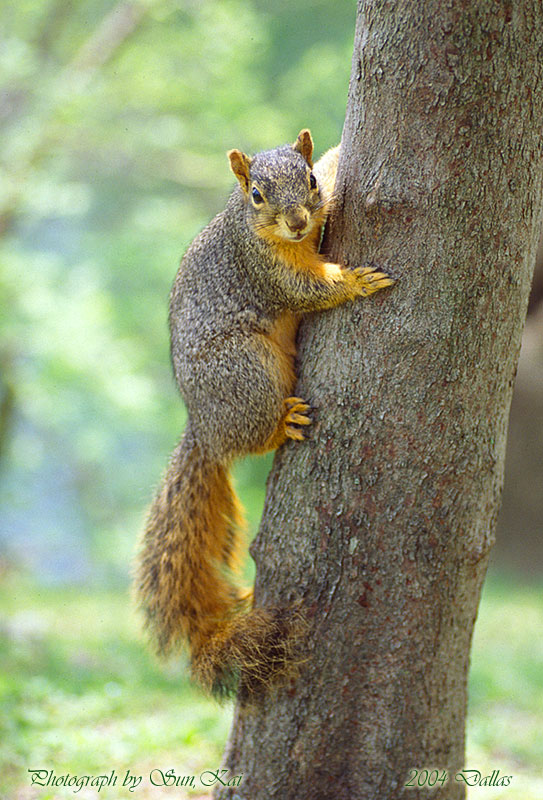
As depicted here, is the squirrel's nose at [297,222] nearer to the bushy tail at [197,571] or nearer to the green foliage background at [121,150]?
the bushy tail at [197,571]

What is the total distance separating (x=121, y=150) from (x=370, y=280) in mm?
3960

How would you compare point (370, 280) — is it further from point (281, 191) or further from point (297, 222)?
point (281, 191)

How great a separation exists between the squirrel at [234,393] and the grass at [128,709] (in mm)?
172

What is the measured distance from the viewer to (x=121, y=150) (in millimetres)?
5027

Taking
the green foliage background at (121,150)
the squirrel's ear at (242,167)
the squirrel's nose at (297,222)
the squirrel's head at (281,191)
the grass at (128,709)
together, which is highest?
the green foliage background at (121,150)

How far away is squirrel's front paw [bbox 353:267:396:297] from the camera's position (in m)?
1.54

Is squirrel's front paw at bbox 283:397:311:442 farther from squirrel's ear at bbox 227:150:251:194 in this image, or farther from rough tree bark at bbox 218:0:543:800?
squirrel's ear at bbox 227:150:251:194

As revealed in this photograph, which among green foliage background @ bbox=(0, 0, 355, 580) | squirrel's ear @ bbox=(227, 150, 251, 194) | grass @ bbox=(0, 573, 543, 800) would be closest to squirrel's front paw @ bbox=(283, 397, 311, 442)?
squirrel's ear @ bbox=(227, 150, 251, 194)

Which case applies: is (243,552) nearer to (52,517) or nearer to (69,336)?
(69,336)

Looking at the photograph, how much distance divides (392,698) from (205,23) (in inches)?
172

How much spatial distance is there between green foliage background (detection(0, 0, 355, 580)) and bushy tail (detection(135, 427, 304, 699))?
2667 millimetres

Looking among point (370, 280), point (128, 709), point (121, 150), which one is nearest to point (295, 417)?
point (370, 280)

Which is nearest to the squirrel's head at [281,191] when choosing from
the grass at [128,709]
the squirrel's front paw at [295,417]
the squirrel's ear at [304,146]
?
the squirrel's ear at [304,146]

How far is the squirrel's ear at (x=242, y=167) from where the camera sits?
1.88m
